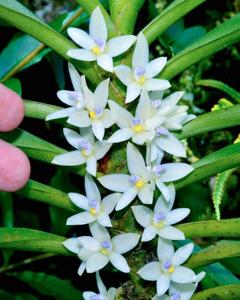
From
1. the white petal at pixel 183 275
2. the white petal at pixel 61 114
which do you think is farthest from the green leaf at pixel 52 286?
the white petal at pixel 61 114

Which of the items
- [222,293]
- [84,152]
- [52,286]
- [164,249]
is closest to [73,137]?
[84,152]

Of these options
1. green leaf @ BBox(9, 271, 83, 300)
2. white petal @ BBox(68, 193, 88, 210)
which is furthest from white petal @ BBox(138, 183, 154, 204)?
green leaf @ BBox(9, 271, 83, 300)

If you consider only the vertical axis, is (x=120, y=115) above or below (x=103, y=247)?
above

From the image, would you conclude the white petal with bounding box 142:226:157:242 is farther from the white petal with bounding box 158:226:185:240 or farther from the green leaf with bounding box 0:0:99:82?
the green leaf with bounding box 0:0:99:82

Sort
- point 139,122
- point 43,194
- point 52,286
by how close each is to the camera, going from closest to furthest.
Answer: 1. point 139,122
2. point 43,194
3. point 52,286

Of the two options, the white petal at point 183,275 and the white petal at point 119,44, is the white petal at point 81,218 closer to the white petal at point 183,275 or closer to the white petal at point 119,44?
the white petal at point 183,275

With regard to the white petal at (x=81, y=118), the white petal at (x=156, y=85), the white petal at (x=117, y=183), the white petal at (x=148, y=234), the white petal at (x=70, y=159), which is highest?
the white petal at (x=156, y=85)

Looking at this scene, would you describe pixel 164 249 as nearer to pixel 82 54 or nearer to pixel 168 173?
pixel 168 173
